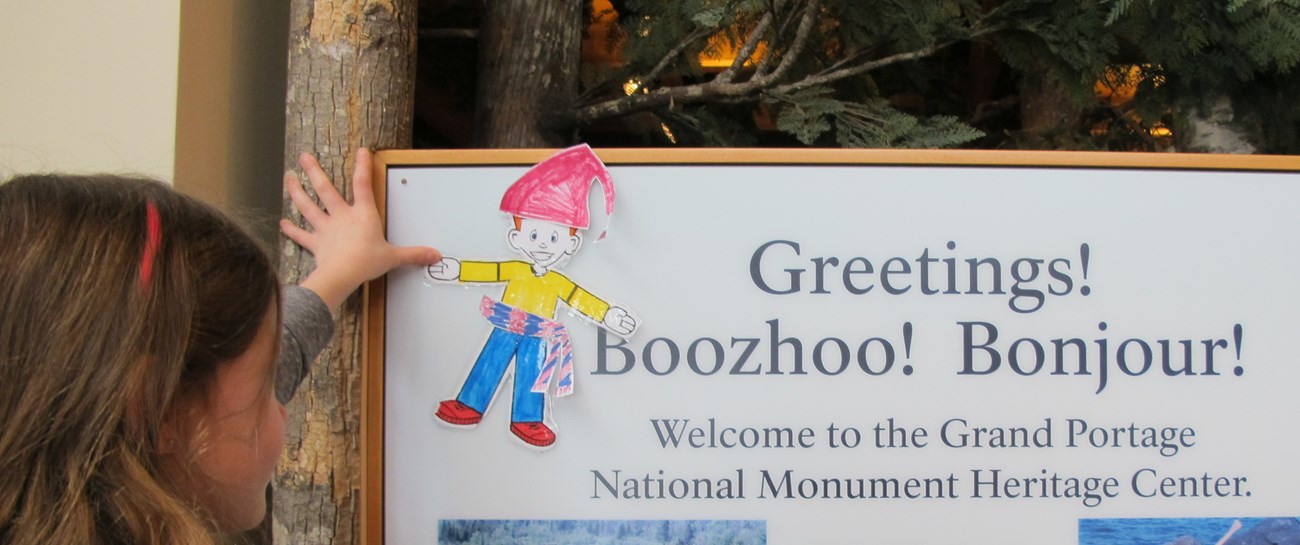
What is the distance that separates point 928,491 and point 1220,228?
2.03ft

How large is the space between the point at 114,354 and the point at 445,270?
690mm

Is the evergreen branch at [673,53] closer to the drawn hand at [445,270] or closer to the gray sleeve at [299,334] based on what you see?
the drawn hand at [445,270]

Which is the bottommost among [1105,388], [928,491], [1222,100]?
[928,491]

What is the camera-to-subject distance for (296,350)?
1425 millimetres

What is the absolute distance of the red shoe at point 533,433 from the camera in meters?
1.55

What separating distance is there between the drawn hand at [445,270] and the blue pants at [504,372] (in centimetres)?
11

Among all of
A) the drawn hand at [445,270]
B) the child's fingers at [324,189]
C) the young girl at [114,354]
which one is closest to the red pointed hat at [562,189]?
the drawn hand at [445,270]

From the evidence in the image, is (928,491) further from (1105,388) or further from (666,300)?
(666,300)

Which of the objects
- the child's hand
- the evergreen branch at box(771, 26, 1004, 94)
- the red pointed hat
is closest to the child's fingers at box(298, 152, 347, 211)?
the child's hand

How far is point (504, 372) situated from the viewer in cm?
156

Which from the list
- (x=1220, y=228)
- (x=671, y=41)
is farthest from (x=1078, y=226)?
(x=671, y=41)

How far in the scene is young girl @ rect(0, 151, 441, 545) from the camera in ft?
2.88

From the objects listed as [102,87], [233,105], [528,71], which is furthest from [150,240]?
[528,71]

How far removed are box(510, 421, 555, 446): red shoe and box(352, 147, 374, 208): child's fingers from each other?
16.3 inches
